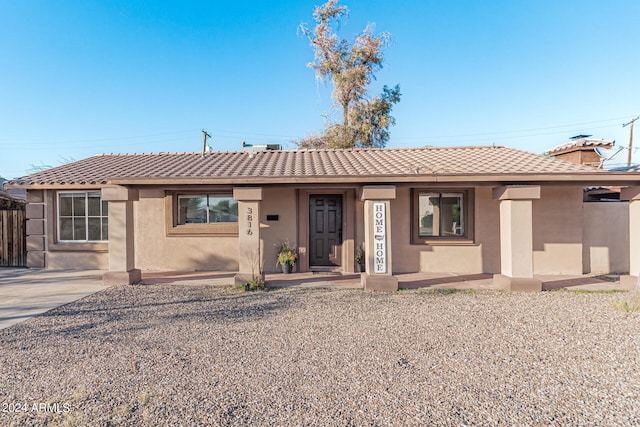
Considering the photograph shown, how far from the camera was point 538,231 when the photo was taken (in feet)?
27.7

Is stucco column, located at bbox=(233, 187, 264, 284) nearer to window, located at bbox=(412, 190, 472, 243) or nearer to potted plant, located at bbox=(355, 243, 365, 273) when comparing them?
potted plant, located at bbox=(355, 243, 365, 273)

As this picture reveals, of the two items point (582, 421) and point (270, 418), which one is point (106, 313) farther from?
point (582, 421)

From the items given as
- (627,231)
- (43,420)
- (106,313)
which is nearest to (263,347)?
(43,420)

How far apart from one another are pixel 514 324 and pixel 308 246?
5.29m

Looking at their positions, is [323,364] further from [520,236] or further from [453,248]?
[453,248]

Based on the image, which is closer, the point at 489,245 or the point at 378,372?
the point at 378,372

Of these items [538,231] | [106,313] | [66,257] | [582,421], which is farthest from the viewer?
[66,257]

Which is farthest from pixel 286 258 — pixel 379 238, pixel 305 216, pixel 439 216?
pixel 439 216

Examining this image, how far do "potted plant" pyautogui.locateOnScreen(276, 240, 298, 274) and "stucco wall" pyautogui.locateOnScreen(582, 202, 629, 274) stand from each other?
312 inches

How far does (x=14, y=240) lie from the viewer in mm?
9609

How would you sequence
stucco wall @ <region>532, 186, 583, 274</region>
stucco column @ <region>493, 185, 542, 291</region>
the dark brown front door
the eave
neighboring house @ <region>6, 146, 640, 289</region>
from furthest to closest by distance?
the dark brown front door < stucco wall @ <region>532, 186, 583, 274</region> < neighboring house @ <region>6, 146, 640, 289</region> < stucco column @ <region>493, 185, 542, 291</region> < the eave

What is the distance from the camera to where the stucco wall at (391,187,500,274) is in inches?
339

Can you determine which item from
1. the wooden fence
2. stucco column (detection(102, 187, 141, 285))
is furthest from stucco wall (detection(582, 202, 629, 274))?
the wooden fence

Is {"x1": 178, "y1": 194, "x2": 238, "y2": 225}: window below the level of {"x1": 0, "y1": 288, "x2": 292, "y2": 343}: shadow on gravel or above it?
above
